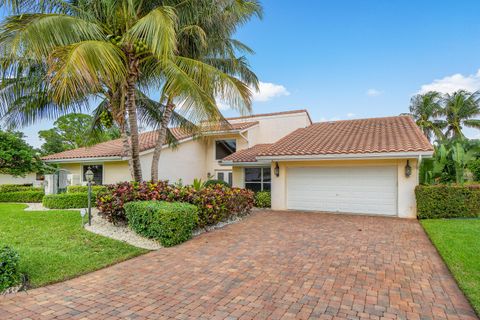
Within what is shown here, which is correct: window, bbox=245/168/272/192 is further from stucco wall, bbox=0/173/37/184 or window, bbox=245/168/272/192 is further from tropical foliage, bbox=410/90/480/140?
tropical foliage, bbox=410/90/480/140

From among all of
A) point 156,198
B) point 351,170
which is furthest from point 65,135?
point 351,170

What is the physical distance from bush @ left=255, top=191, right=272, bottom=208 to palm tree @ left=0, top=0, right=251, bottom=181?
20.7 feet

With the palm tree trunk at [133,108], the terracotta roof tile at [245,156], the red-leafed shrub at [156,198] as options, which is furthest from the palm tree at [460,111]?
the palm tree trunk at [133,108]

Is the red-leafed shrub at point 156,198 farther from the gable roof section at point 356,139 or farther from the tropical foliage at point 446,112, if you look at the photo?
the tropical foliage at point 446,112

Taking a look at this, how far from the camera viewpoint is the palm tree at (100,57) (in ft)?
24.8

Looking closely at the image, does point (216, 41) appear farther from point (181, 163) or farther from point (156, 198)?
point (181, 163)

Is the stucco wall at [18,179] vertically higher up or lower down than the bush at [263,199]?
higher up

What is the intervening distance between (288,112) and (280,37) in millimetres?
5708

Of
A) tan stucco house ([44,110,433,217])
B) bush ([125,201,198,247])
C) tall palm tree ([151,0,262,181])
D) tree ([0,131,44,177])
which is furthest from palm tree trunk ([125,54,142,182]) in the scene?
tree ([0,131,44,177])

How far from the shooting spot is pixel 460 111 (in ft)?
109

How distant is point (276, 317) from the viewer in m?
4.01

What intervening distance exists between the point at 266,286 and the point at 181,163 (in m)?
14.8

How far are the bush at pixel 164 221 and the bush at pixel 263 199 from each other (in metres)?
6.92

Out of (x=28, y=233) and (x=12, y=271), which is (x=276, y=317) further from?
(x=28, y=233)
